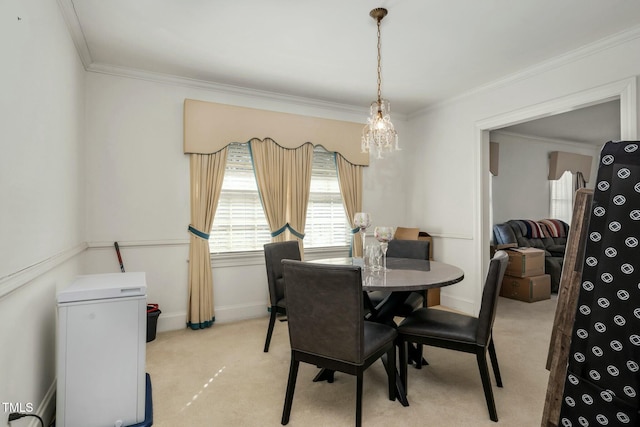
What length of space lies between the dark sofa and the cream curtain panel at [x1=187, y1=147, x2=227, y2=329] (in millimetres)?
4165

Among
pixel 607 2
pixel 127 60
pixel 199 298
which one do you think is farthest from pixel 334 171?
pixel 607 2

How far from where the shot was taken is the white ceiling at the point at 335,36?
2.28m

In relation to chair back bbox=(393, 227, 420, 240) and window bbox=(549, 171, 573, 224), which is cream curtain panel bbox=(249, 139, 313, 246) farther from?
window bbox=(549, 171, 573, 224)

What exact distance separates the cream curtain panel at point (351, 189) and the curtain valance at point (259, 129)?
9cm

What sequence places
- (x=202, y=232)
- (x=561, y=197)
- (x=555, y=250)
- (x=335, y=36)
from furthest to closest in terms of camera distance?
(x=561, y=197), (x=555, y=250), (x=202, y=232), (x=335, y=36)

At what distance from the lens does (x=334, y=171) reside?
4336 millimetres

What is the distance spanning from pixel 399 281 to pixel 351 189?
95.8 inches

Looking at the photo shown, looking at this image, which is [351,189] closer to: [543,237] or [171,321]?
[171,321]

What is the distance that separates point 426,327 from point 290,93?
299 cm

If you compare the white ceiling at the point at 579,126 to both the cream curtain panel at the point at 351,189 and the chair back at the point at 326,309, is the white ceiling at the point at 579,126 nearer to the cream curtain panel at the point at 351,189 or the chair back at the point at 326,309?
the cream curtain panel at the point at 351,189

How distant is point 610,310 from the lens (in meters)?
1.32

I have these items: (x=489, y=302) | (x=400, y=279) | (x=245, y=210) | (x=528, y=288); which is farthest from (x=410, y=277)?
(x=528, y=288)

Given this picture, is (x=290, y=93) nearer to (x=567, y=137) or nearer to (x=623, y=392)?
(x=623, y=392)

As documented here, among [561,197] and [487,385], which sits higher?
[561,197]
